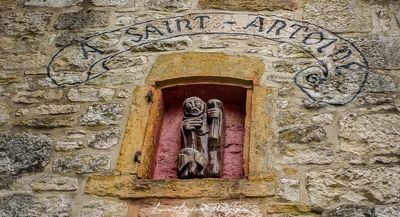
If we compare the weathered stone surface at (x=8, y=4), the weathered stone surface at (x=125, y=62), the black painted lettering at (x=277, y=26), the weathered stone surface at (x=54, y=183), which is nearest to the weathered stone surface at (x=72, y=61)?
the weathered stone surface at (x=125, y=62)

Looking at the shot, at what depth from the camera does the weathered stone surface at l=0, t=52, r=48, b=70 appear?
387cm

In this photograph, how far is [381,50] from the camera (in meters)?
3.74

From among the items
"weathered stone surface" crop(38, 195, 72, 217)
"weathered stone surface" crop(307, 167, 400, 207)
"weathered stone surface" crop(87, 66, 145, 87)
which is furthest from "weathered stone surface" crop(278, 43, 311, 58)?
"weathered stone surface" crop(38, 195, 72, 217)

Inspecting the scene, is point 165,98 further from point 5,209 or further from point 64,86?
point 5,209

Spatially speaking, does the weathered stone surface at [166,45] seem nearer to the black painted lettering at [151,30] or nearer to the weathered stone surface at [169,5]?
the black painted lettering at [151,30]

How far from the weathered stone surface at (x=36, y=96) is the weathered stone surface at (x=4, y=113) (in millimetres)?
64

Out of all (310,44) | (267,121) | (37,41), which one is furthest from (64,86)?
(310,44)

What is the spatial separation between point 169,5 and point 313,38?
3.17ft

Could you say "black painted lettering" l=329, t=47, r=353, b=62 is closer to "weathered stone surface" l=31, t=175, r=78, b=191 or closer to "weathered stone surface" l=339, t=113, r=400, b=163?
"weathered stone surface" l=339, t=113, r=400, b=163

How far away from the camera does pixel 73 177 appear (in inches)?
124

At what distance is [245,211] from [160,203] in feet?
1.28

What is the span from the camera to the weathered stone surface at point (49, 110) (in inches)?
139

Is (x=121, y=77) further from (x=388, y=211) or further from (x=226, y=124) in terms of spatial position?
(x=388, y=211)

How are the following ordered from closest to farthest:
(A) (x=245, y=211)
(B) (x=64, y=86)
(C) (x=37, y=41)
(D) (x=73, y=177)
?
(A) (x=245, y=211)
(D) (x=73, y=177)
(B) (x=64, y=86)
(C) (x=37, y=41)
